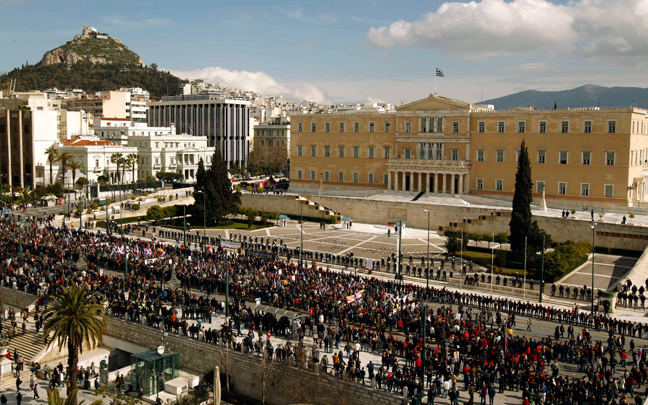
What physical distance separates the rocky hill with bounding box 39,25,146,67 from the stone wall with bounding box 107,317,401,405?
171101mm

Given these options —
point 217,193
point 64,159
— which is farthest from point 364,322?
point 64,159

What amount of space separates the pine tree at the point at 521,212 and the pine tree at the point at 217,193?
1083 inches

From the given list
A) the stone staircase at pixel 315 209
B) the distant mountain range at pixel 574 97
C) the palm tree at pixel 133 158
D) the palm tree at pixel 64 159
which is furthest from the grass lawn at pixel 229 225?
the distant mountain range at pixel 574 97

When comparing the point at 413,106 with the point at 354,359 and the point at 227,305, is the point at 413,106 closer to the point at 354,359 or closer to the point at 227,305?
the point at 227,305

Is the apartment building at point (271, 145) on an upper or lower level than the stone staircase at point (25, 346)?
upper

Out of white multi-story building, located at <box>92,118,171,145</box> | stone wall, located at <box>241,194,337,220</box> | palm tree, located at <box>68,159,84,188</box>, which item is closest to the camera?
stone wall, located at <box>241,194,337,220</box>

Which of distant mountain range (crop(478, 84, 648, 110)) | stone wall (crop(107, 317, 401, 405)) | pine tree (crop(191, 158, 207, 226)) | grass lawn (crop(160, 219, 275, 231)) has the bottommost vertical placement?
stone wall (crop(107, 317, 401, 405))

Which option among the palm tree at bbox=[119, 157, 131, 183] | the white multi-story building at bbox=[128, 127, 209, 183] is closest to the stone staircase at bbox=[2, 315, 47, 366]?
the palm tree at bbox=[119, 157, 131, 183]

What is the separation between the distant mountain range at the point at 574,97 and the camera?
149000mm

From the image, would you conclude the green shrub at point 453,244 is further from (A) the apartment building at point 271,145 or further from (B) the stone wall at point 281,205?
(A) the apartment building at point 271,145

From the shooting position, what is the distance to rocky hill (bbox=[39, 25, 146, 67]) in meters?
183

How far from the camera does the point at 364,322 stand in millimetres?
27828

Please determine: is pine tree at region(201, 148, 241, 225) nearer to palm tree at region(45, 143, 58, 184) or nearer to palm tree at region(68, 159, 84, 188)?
palm tree at region(68, 159, 84, 188)

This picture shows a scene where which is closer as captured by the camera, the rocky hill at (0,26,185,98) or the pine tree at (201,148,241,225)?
the pine tree at (201,148,241,225)
